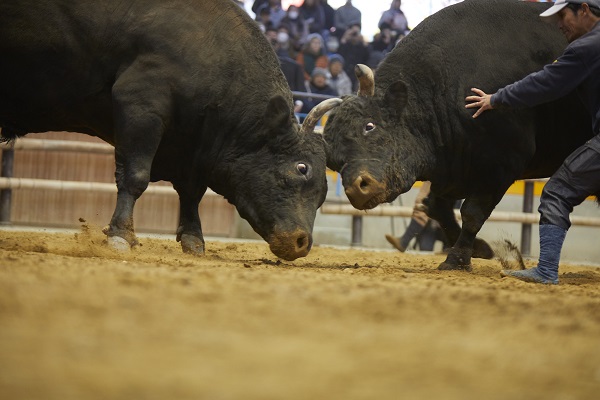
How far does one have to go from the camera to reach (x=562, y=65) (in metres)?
5.14

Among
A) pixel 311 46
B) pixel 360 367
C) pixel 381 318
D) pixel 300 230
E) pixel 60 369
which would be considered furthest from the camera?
pixel 311 46

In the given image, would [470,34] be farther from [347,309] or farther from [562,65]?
[347,309]

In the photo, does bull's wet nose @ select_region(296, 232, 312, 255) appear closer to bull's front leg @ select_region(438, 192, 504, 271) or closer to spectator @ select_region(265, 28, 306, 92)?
bull's front leg @ select_region(438, 192, 504, 271)

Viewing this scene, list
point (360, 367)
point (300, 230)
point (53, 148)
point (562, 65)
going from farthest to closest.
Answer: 1. point (53, 148)
2. point (300, 230)
3. point (562, 65)
4. point (360, 367)

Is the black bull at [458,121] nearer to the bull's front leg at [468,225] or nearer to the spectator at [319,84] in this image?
the bull's front leg at [468,225]

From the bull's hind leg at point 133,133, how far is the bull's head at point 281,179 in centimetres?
64

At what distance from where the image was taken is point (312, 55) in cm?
1230

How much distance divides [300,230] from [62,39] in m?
1.90

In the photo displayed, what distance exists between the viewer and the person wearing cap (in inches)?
200

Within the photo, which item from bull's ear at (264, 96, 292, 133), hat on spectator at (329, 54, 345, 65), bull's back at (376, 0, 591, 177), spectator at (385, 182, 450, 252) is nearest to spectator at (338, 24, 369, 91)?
hat on spectator at (329, 54, 345, 65)

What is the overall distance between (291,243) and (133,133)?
47.5 inches

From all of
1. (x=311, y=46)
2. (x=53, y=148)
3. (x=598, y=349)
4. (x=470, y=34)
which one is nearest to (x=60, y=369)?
(x=598, y=349)

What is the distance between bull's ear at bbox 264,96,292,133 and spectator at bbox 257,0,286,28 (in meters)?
6.48

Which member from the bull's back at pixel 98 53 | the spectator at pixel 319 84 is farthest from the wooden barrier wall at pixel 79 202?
the bull's back at pixel 98 53
